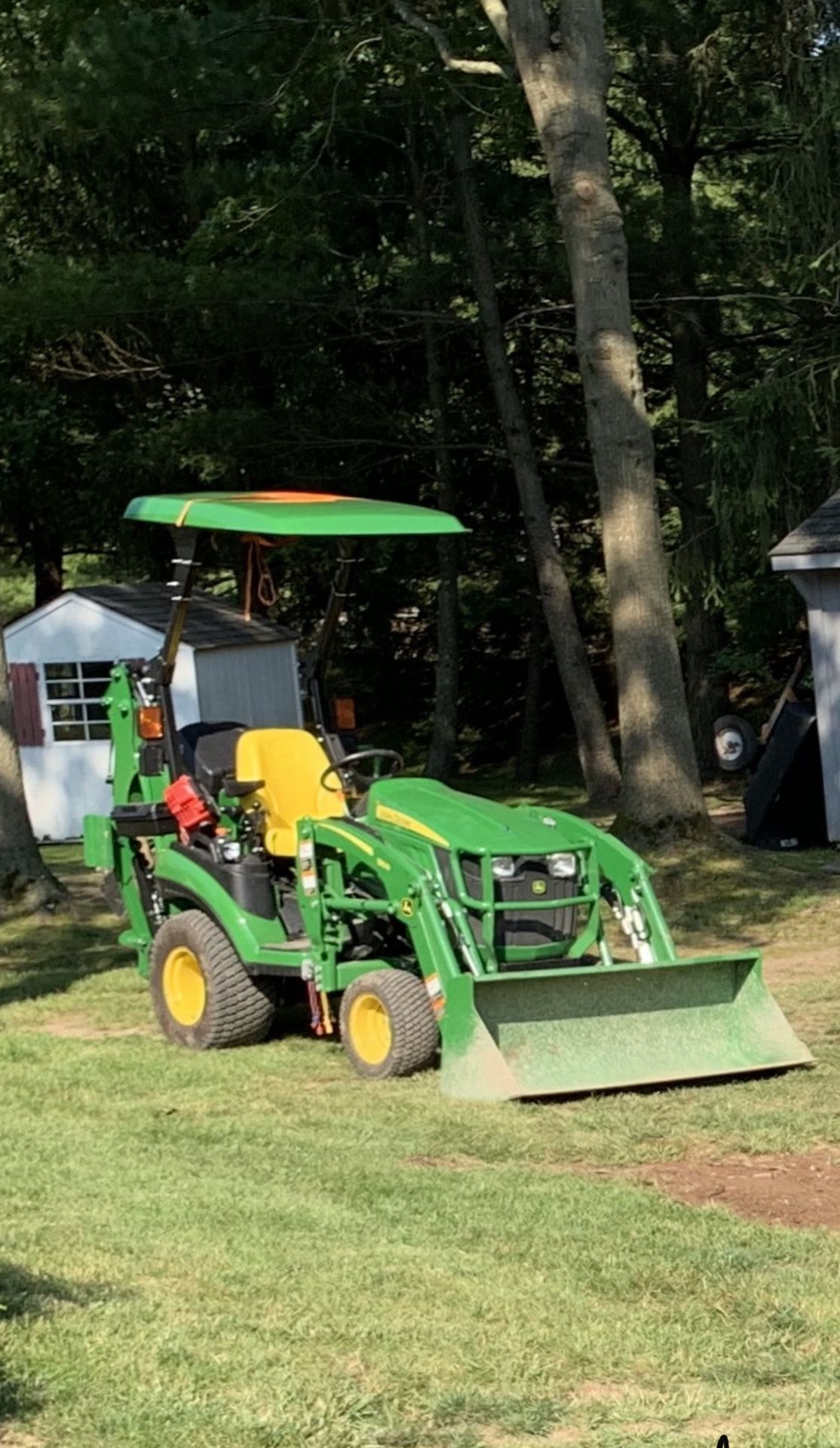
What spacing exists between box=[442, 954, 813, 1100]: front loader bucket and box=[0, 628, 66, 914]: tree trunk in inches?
293

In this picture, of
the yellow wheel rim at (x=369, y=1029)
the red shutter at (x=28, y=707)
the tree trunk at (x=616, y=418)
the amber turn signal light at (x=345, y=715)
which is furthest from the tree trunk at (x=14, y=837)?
the red shutter at (x=28, y=707)

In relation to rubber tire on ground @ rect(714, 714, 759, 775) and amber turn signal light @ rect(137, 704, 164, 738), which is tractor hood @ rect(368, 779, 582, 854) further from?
Answer: rubber tire on ground @ rect(714, 714, 759, 775)

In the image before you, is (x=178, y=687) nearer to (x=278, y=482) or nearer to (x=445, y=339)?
(x=278, y=482)

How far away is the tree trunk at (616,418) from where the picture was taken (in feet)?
50.5

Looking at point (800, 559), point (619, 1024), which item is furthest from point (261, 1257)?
point (800, 559)

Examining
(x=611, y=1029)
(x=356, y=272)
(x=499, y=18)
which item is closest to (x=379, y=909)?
(x=611, y=1029)

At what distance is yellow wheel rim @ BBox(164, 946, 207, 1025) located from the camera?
10.2m

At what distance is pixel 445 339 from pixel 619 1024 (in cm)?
2012

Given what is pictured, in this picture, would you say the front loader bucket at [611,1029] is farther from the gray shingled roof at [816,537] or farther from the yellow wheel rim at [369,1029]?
the gray shingled roof at [816,537]

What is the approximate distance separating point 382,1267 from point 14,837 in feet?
33.4

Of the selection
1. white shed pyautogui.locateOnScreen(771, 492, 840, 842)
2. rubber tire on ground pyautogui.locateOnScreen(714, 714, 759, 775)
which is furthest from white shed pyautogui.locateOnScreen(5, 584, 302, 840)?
white shed pyautogui.locateOnScreen(771, 492, 840, 842)

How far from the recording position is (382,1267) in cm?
586

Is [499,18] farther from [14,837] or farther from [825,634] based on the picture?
[14,837]

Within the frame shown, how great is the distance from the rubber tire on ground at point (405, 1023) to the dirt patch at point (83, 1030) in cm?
194
